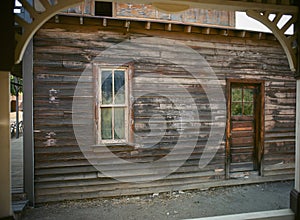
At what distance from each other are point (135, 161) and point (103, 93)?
1.54m

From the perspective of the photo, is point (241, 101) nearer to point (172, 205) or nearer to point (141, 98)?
point (141, 98)

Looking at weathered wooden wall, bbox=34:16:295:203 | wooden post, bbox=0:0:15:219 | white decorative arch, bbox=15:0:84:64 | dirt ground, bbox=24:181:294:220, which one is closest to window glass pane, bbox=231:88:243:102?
weathered wooden wall, bbox=34:16:295:203

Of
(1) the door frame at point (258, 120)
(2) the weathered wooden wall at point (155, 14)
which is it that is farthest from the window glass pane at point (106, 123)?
(1) the door frame at point (258, 120)

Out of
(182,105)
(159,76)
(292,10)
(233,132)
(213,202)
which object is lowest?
(213,202)

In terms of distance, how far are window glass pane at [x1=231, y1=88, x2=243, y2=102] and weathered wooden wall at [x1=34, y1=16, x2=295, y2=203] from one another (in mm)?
351

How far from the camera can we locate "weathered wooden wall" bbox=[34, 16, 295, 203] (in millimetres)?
4254

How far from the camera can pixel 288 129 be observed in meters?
5.68

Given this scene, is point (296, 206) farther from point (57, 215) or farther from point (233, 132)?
point (57, 215)

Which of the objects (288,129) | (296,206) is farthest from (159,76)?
(288,129)

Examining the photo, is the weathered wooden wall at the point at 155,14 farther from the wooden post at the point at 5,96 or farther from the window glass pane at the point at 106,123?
the wooden post at the point at 5,96

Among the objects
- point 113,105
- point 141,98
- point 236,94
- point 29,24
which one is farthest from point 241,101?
point 29,24

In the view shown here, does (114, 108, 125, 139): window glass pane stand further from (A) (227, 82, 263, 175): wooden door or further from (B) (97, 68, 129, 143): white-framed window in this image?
(A) (227, 82, 263, 175): wooden door

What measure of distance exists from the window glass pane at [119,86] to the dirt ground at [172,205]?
202cm

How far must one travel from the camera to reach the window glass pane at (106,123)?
179 inches
